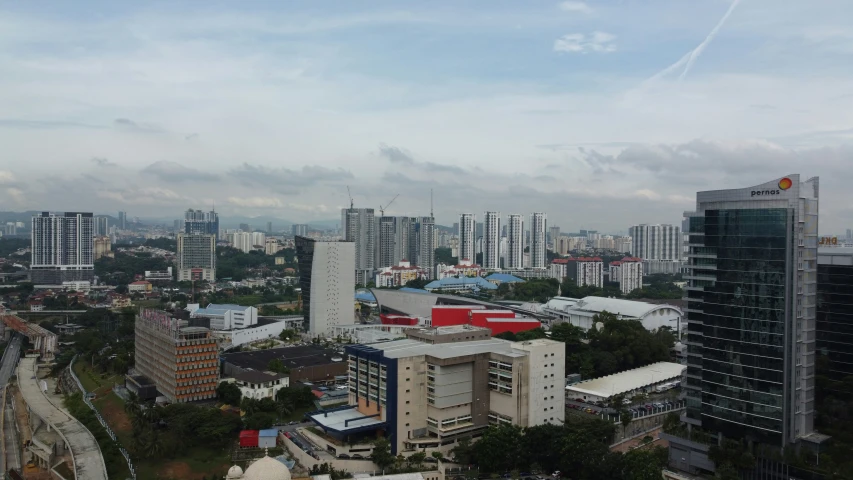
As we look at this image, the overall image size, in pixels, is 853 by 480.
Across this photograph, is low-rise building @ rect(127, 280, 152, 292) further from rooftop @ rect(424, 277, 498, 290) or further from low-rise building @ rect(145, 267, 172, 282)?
rooftop @ rect(424, 277, 498, 290)

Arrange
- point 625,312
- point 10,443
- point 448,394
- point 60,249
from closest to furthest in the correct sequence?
point 448,394 < point 10,443 < point 625,312 < point 60,249

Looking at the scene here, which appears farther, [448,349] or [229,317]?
[229,317]

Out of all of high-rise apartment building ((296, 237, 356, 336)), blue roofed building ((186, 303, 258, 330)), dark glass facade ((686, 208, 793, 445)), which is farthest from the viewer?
blue roofed building ((186, 303, 258, 330))

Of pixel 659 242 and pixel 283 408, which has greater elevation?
pixel 659 242

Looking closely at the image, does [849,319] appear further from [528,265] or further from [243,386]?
[528,265]

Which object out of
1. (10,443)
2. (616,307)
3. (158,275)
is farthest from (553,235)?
(10,443)

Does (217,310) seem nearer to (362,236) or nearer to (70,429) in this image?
(70,429)

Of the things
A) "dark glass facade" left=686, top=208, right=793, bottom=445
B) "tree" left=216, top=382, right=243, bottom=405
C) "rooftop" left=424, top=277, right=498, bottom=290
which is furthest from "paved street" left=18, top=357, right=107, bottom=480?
"rooftop" left=424, top=277, right=498, bottom=290
